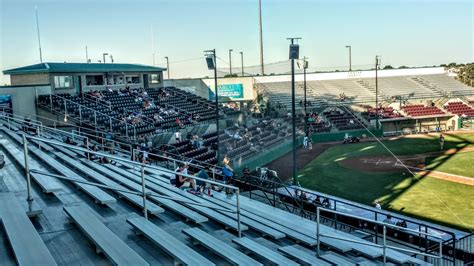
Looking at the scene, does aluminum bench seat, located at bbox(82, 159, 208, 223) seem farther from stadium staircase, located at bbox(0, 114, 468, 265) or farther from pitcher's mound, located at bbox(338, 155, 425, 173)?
pitcher's mound, located at bbox(338, 155, 425, 173)

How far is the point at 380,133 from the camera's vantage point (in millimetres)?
41719

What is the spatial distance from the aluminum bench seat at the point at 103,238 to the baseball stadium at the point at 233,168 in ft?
0.10

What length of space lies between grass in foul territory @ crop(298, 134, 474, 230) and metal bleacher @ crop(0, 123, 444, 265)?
863 centimetres

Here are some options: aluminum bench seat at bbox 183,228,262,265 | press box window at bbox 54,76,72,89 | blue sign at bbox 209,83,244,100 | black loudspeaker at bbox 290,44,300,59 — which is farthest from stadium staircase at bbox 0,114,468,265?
blue sign at bbox 209,83,244,100

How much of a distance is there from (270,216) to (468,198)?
39.8ft

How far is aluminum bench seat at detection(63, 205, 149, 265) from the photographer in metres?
5.48

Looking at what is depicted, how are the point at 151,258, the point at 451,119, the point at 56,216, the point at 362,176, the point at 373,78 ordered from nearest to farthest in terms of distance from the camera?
the point at 151,258 < the point at 56,216 < the point at 362,176 < the point at 451,119 < the point at 373,78

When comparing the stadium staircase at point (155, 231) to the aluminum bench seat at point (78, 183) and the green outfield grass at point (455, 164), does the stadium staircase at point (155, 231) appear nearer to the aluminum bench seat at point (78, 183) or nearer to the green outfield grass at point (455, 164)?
the aluminum bench seat at point (78, 183)

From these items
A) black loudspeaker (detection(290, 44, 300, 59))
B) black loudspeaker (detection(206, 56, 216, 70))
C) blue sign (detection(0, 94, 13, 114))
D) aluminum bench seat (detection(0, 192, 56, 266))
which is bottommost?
aluminum bench seat (detection(0, 192, 56, 266))

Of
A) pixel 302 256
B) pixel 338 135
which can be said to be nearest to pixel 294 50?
pixel 302 256

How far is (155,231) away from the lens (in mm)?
6754

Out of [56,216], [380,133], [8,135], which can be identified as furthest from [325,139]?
[56,216]

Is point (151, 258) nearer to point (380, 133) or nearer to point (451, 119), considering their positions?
point (380, 133)

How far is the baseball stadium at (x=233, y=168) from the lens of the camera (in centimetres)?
684
